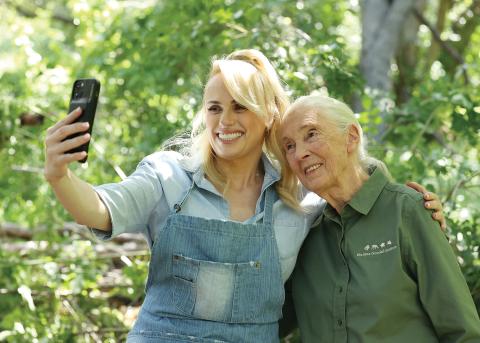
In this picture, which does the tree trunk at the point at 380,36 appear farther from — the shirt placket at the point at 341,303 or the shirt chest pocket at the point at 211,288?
the shirt chest pocket at the point at 211,288

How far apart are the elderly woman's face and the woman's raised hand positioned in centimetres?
88

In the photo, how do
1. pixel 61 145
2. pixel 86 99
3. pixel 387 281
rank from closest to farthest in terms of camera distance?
1. pixel 61 145
2. pixel 86 99
3. pixel 387 281

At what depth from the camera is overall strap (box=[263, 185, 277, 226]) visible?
8.48 ft

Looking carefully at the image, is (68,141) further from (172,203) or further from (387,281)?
(387,281)

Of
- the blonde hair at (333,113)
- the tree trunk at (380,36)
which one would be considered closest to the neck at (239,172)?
the blonde hair at (333,113)

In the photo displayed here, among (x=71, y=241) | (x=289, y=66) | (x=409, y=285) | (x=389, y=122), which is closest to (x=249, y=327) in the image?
(x=409, y=285)

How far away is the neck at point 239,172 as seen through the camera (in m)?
2.72

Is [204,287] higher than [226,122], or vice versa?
[226,122]

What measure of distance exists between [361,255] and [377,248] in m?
0.06

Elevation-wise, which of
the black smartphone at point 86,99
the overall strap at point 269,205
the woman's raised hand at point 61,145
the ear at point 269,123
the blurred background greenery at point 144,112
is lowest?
the blurred background greenery at point 144,112

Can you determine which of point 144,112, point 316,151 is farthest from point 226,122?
point 144,112

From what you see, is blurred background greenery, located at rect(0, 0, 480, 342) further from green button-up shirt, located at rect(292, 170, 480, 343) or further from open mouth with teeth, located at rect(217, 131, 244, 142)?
green button-up shirt, located at rect(292, 170, 480, 343)

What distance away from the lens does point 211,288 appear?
2447mm

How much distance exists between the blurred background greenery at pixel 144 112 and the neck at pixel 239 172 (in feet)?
2.78
